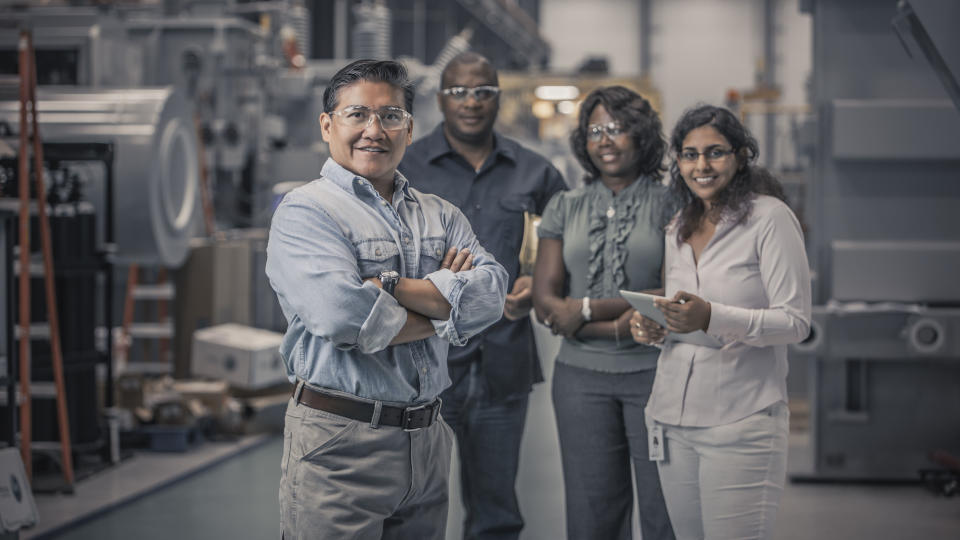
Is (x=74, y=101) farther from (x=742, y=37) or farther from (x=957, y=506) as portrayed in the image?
(x=742, y=37)

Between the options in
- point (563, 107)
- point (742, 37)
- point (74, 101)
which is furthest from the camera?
point (742, 37)

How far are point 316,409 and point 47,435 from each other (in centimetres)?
372

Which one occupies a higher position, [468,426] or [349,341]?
[349,341]

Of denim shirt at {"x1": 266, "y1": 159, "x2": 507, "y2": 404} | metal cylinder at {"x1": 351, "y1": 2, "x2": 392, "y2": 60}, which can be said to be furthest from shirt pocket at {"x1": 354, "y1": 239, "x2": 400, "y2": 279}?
metal cylinder at {"x1": 351, "y1": 2, "x2": 392, "y2": 60}

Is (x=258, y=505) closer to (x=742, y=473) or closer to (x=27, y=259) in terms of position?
(x=27, y=259)

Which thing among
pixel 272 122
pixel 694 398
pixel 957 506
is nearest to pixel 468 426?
pixel 694 398

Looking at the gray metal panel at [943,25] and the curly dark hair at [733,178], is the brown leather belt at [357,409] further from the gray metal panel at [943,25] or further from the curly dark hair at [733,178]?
the gray metal panel at [943,25]

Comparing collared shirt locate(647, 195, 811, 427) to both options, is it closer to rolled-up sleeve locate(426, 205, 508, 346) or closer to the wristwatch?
rolled-up sleeve locate(426, 205, 508, 346)

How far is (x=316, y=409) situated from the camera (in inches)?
75.4

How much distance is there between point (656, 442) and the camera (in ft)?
8.15

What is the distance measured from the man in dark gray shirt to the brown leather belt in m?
0.97

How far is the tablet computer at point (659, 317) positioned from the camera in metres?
2.33

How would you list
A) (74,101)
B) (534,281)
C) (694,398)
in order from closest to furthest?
(694,398) → (534,281) → (74,101)

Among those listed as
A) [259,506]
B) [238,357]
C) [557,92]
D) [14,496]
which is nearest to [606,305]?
[14,496]
